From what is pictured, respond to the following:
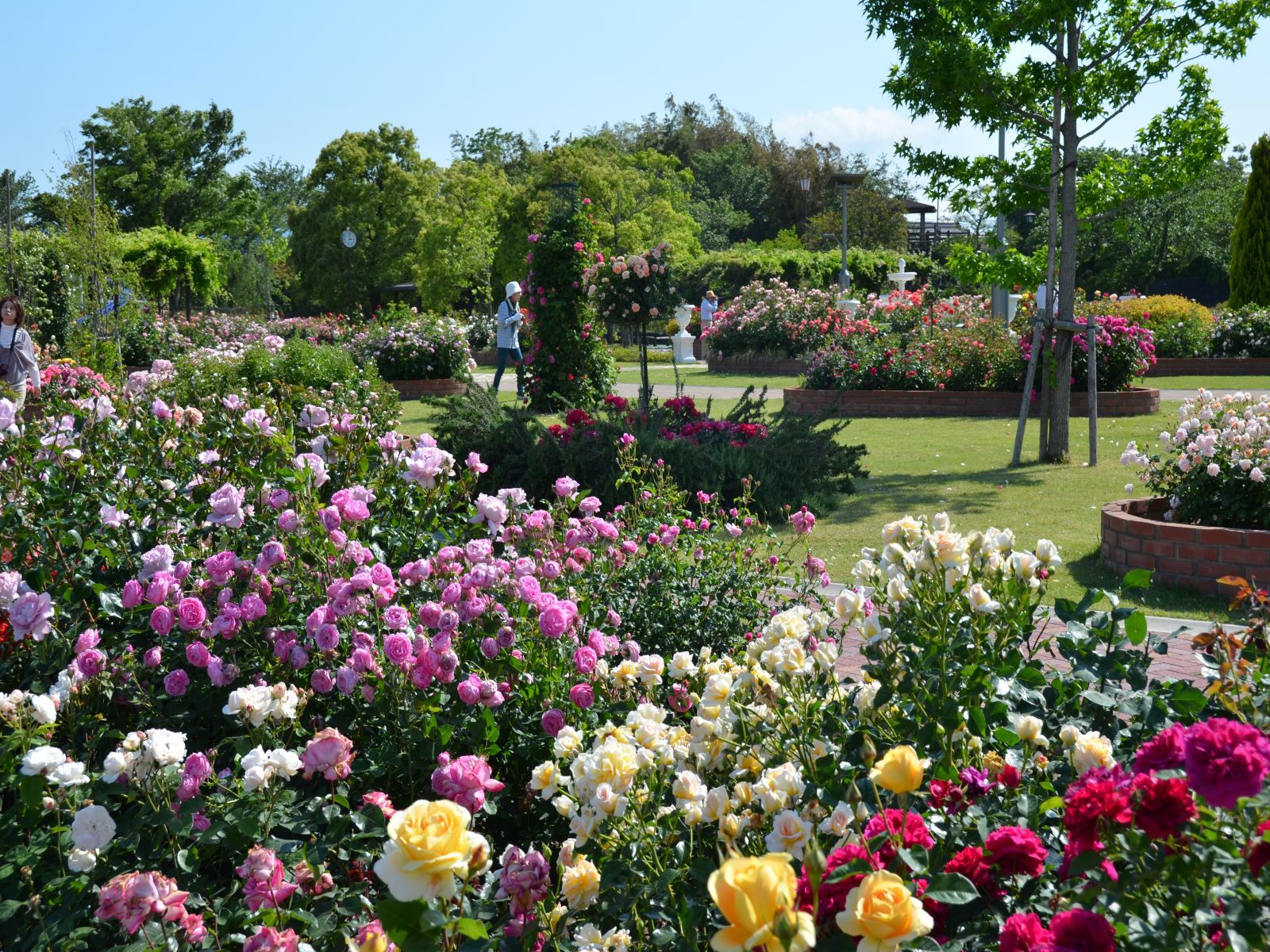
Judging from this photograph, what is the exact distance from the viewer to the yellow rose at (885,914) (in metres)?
1.21

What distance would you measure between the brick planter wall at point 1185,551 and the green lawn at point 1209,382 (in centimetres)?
1123

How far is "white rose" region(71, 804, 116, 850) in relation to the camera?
6.56 feet

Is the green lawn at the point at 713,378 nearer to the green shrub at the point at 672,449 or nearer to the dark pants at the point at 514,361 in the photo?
the dark pants at the point at 514,361

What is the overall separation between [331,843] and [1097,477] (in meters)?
8.53

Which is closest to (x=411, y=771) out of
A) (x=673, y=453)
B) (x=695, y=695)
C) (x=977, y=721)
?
(x=695, y=695)

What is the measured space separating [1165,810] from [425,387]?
18.2m

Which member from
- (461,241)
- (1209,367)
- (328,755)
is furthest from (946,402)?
(461,241)

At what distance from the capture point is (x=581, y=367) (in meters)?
15.7

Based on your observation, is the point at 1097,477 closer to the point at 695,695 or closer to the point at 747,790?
the point at 695,695

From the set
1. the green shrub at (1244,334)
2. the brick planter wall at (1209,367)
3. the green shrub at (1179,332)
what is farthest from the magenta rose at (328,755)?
the green shrub at (1244,334)

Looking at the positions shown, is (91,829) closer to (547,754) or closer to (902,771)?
(547,754)

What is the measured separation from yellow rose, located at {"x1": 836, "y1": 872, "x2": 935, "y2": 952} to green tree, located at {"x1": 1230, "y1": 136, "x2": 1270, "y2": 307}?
24.6 metres

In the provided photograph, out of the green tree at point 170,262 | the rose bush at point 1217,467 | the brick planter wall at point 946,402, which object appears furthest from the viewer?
the green tree at point 170,262

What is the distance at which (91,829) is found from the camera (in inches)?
79.0
